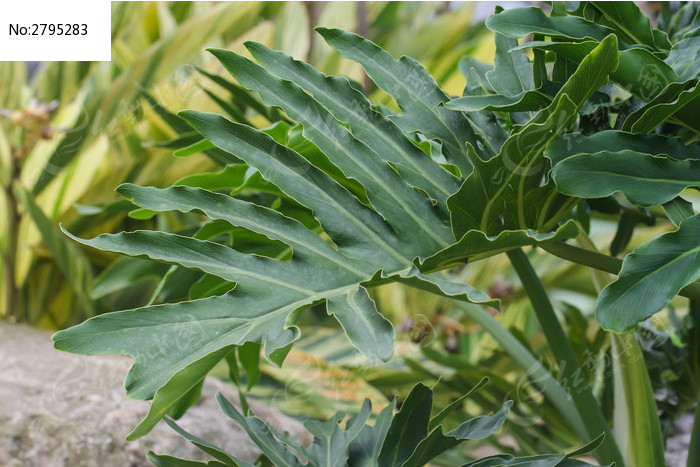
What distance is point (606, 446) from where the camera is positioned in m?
0.57

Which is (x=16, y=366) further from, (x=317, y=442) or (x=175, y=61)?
(x=175, y=61)

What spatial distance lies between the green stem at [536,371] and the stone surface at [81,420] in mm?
313

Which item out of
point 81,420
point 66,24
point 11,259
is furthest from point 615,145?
point 11,259

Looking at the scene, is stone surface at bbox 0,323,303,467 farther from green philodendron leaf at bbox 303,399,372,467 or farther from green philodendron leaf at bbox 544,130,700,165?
green philodendron leaf at bbox 544,130,700,165

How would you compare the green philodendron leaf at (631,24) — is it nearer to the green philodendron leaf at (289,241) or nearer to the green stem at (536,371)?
the green philodendron leaf at (289,241)

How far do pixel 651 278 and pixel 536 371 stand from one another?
0.30 meters

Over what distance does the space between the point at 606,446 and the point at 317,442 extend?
0.23 meters

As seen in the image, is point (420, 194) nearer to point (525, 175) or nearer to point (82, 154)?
point (525, 175)

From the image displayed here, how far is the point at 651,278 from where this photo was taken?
1.25 ft

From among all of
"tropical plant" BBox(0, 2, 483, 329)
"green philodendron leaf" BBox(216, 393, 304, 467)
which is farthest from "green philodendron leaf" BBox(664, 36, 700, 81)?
"tropical plant" BBox(0, 2, 483, 329)

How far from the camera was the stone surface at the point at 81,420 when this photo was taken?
0.72 metres

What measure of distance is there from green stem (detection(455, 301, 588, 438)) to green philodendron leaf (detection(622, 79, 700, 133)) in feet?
0.89

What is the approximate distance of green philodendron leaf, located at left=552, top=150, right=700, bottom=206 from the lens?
1.29 feet

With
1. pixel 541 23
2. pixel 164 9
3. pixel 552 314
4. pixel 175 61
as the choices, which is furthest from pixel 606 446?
pixel 164 9
